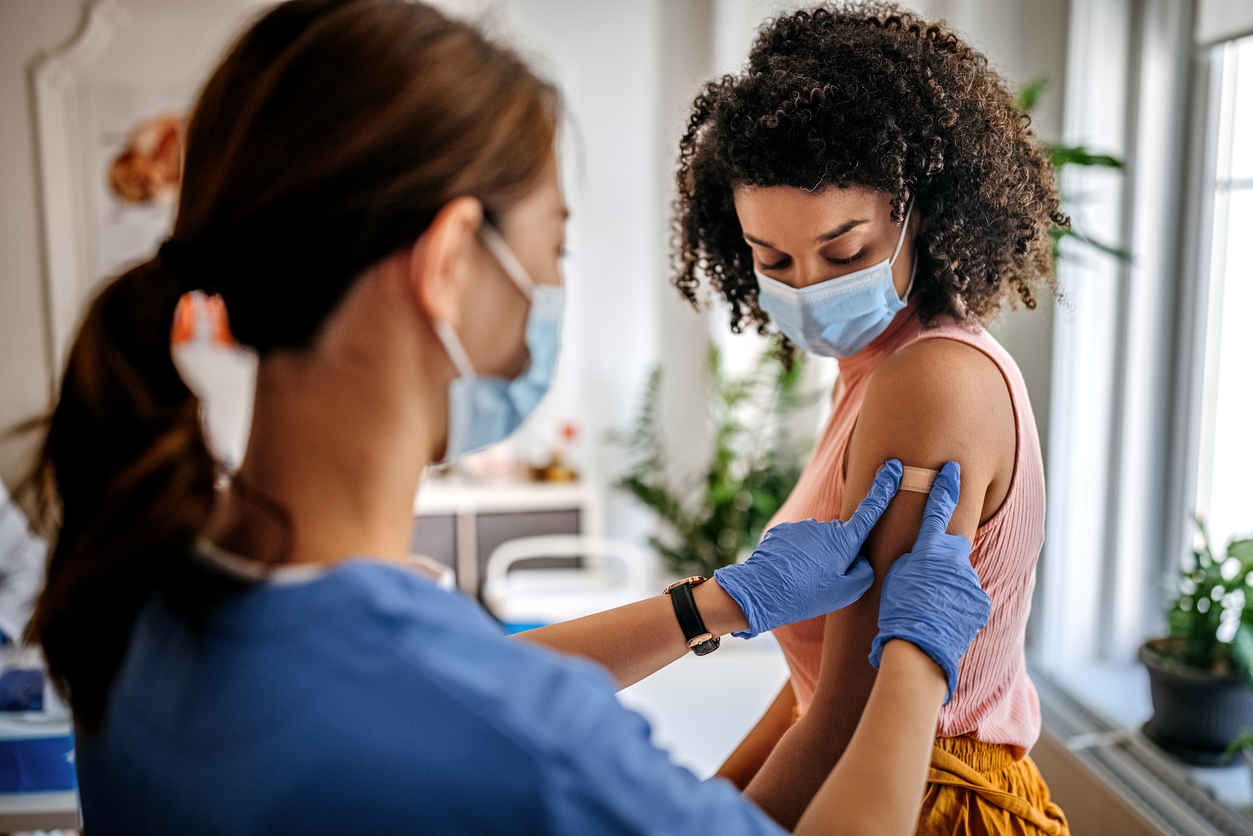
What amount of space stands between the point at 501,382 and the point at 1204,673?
1743 mm

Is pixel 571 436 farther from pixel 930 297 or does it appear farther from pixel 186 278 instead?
pixel 186 278

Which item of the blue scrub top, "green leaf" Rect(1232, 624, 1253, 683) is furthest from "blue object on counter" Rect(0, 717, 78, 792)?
"green leaf" Rect(1232, 624, 1253, 683)

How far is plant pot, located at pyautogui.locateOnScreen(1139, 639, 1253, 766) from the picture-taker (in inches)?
68.4

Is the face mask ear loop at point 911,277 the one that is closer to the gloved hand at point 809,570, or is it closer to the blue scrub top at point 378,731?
the gloved hand at point 809,570

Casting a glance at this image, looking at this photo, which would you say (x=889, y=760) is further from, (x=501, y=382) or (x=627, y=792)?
(x=501, y=382)

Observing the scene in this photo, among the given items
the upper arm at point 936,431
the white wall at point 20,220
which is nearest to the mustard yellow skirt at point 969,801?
the upper arm at point 936,431

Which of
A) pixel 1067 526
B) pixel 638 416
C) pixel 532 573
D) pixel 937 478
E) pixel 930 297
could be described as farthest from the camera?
pixel 638 416

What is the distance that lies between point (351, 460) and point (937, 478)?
24.1 inches

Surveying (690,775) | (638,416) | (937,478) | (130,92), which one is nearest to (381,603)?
(690,775)

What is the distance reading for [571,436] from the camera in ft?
13.0

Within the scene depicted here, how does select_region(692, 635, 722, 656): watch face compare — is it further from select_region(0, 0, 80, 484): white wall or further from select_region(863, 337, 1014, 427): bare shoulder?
select_region(0, 0, 80, 484): white wall

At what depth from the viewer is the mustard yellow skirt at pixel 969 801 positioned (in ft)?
3.16

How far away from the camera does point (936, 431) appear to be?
927mm

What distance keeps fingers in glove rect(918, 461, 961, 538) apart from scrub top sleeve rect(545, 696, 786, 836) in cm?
43
